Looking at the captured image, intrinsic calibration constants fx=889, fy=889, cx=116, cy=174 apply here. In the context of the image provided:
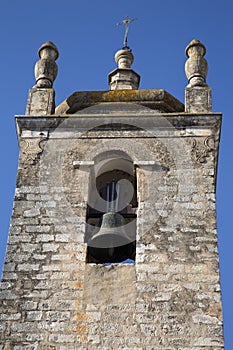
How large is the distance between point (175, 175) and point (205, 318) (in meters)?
1.73

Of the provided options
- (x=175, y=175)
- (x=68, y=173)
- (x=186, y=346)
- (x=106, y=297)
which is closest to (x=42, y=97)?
(x=68, y=173)

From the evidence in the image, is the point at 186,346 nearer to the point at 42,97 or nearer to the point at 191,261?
the point at 191,261

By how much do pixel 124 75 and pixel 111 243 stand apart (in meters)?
2.82

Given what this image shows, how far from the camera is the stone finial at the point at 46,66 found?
1027cm

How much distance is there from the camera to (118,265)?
8602 mm

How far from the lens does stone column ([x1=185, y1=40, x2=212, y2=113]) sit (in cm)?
991

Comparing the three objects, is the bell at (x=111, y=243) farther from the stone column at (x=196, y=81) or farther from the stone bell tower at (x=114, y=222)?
the stone column at (x=196, y=81)

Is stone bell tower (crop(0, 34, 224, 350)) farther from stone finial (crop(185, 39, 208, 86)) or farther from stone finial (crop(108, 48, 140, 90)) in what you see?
stone finial (crop(108, 48, 140, 90))

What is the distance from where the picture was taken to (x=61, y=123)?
9.78 meters

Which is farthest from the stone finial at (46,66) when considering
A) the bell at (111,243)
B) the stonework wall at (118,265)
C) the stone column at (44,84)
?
the bell at (111,243)

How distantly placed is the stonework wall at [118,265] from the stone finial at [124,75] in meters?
1.28

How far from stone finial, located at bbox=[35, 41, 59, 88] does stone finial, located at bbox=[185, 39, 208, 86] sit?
5.10 feet

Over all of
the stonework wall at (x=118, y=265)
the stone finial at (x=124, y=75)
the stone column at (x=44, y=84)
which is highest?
the stone finial at (x=124, y=75)

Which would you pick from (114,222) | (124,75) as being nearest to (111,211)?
(114,222)
